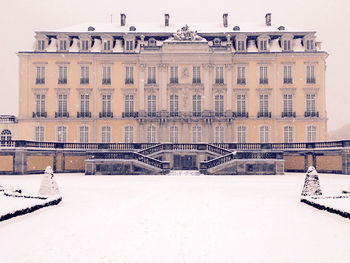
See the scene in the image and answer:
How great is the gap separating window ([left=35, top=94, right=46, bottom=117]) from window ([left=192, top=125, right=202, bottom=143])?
669 inches

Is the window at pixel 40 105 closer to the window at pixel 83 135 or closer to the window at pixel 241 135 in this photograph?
the window at pixel 83 135

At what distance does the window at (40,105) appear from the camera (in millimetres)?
39750

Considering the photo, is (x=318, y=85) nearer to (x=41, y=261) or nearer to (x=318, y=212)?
(x=318, y=212)

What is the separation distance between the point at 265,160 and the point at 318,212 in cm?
1799

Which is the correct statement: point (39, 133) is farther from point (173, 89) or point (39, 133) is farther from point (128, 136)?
point (173, 89)

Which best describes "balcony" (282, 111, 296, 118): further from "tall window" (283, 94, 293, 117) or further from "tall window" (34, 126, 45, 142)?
"tall window" (34, 126, 45, 142)

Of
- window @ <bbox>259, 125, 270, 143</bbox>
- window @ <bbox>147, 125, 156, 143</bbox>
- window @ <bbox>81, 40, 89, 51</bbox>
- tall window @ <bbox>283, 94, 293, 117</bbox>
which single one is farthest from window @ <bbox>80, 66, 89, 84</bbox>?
tall window @ <bbox>283, 94, 293, 117</bbox>

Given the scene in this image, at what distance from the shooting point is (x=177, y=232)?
30.0 ft

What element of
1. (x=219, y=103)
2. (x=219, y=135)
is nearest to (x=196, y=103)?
(x=219, y=103)

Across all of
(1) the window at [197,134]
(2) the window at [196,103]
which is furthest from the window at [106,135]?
(2) the window at [196,103]

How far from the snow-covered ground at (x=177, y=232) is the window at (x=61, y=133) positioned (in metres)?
26.7

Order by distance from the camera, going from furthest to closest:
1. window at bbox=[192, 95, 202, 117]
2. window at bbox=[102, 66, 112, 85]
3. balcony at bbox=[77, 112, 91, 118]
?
window at bbox=[102, 66, 112, 85]
balcony at bbox=[77, 112, 91, 118]
window at bbox=[192, 95, 202, 117]

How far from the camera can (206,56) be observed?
38969 millimetres

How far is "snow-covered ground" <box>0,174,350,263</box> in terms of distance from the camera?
7270mm
